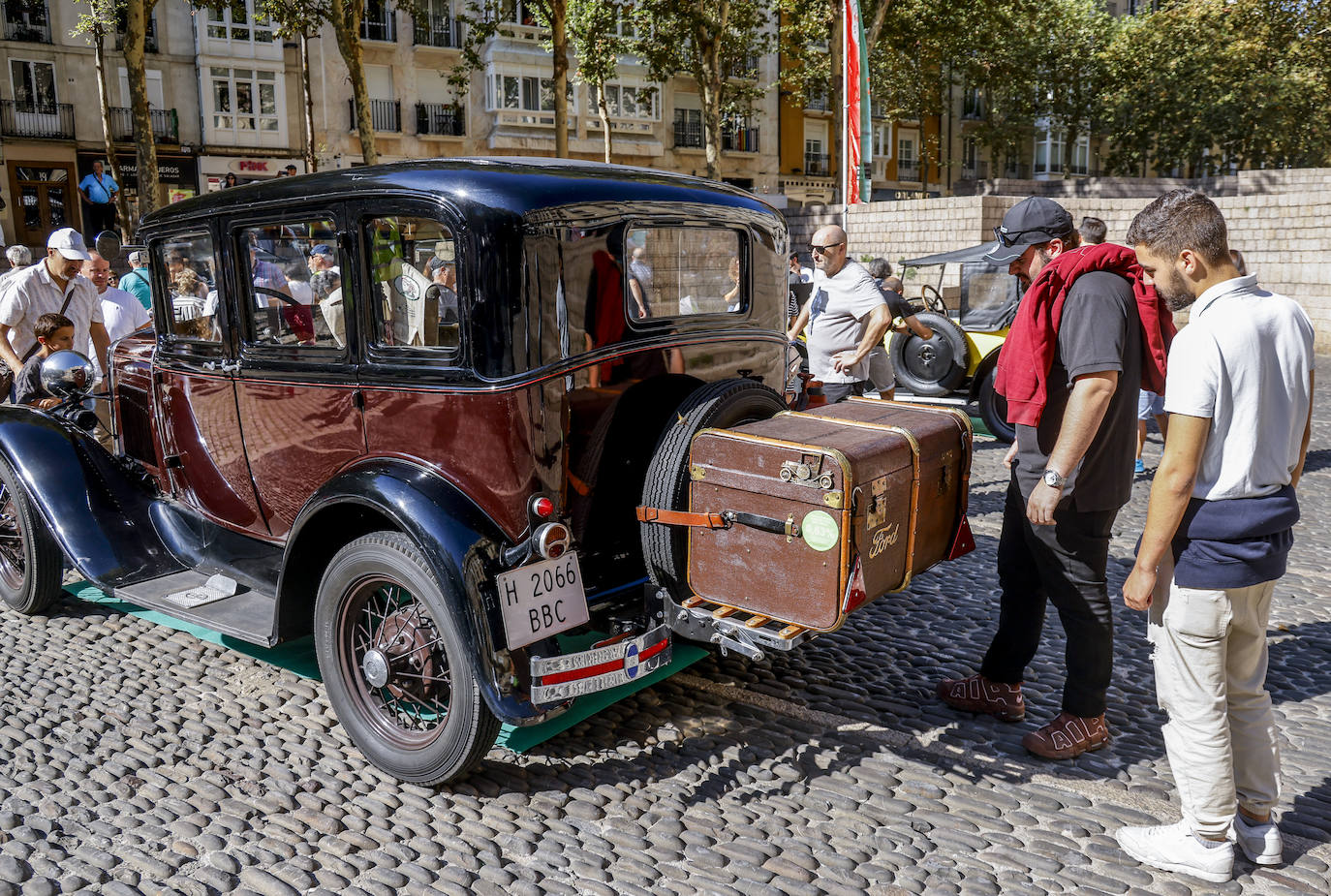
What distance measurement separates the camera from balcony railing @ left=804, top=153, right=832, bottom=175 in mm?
43844

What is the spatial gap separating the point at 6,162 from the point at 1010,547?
34.2 metres

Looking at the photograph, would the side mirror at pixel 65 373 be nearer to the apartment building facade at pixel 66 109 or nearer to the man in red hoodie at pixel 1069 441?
the man in red hoodie at pixel 1069 441

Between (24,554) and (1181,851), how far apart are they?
5309mm

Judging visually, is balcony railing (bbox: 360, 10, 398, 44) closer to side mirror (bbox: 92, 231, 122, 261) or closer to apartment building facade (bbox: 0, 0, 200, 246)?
apartment building facade (bbox: 0, 0, 200, 246)

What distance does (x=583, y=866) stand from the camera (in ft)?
10.1

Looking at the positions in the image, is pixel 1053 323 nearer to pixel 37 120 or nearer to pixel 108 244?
pixel 108 244

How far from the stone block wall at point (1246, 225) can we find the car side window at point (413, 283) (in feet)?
41.4

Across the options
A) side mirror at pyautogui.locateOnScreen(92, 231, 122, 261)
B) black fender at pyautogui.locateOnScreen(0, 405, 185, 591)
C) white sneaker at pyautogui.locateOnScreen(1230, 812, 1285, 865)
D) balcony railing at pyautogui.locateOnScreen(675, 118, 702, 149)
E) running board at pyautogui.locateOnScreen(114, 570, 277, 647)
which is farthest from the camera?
balcony railing at pyautogui.locateOnScreen(675, 118, 702, 149)

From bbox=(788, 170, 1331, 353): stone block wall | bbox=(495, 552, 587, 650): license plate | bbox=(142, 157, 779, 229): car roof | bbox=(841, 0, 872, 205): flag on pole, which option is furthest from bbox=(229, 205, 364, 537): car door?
bbox=(788, 170, 1331, 353): stone block wall

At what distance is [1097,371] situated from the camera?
3.21 meters

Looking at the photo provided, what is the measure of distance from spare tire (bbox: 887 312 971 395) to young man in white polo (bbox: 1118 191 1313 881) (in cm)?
813

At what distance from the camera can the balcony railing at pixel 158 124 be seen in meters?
31.2

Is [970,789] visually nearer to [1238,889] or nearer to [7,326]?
[1238,889]

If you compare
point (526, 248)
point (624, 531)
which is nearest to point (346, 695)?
point (624, 531)
